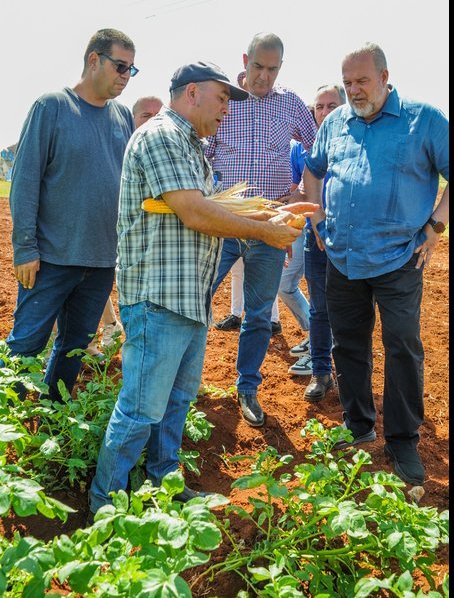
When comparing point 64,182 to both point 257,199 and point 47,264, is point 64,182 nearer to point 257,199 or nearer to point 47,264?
point 47,264

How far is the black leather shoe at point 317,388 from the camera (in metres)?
4.47

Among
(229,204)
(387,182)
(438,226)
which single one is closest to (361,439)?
(438,226)

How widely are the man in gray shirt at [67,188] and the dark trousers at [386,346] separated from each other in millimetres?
1321

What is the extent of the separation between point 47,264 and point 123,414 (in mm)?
1002

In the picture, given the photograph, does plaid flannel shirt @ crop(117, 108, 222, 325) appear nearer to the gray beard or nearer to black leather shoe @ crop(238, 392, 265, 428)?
the gray beard

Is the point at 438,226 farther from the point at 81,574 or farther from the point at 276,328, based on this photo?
the point at 276,328

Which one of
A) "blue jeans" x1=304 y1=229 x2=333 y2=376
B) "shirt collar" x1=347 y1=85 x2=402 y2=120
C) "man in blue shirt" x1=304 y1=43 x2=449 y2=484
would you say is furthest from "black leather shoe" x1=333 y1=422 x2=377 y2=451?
"shirt collar" x1=347 y1=85 x2=402 y2=120

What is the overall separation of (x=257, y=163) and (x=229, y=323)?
Answer: 2.19 m

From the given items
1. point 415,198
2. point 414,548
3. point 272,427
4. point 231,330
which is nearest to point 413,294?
point 415,198

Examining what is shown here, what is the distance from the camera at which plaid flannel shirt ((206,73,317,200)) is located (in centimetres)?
402

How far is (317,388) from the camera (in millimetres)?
4480

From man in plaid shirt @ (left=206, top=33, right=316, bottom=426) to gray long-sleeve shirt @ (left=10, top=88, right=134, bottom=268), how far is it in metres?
0.81

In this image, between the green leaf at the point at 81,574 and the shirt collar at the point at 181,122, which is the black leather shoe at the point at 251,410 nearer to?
the shirt collar at the point at 181,122

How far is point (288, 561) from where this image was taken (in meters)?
2.33
